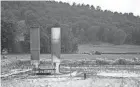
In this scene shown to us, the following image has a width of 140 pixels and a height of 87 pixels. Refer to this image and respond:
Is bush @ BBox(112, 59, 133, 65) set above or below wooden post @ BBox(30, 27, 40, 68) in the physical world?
below

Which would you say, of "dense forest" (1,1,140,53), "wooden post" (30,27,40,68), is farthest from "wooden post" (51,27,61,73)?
"dense forest" (1,1,140,53)

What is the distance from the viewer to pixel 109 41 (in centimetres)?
8112

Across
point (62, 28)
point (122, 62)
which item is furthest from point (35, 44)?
point (62, 28)

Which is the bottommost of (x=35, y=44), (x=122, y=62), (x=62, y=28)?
(x=122, y=62)

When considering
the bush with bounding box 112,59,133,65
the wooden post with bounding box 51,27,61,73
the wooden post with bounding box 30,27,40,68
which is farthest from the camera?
the bush with bounding box 112,59,133,65

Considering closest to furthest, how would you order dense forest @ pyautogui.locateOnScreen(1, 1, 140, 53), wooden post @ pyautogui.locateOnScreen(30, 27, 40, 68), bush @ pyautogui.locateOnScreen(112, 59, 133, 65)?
wooden post @ pyautogui.locateOnScreen(30, 27, 40, 68), bush @ pyautogui.locateOnScreen(112, 59, 133, 65), dense forest @ pyautogui.locateOnScreen(1, 1, 140, 53)

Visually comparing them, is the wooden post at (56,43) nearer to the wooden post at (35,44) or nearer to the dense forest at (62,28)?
the wooden post at (35,44)

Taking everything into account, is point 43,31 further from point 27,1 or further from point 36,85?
point 27,1

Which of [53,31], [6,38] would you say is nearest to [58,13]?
[6,38]

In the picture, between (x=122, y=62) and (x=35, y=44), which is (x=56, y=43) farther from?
(x=122, y=62)

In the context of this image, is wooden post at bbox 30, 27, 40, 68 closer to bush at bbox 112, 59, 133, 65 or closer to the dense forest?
bush at bbox 112, 59, 133, 65

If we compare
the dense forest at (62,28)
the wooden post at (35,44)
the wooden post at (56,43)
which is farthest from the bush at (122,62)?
the dense forest at (62,28)

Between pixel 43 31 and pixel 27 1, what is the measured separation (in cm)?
6715

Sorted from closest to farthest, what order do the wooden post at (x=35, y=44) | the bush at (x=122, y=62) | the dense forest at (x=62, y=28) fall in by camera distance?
the wooden post at (x=35, y=44)
the bush at (x=122, y=62)
the dense forest at (x=62, y=28)
